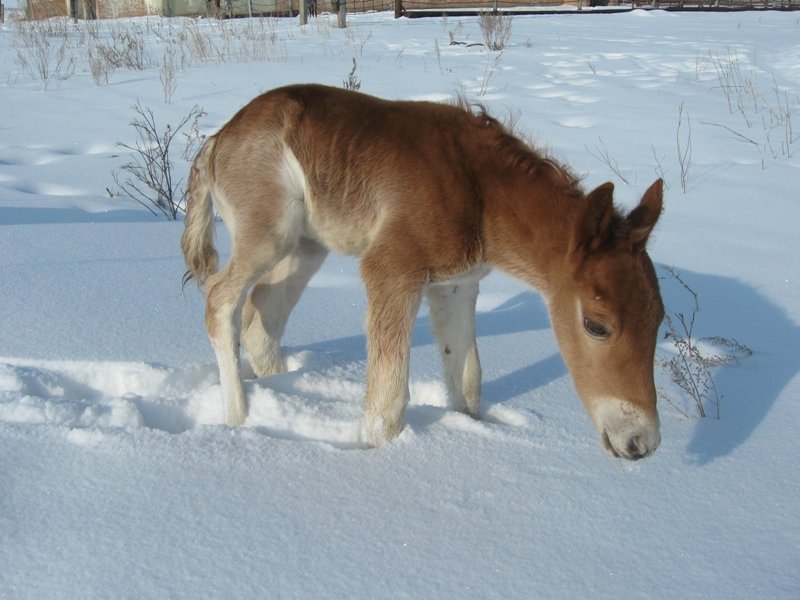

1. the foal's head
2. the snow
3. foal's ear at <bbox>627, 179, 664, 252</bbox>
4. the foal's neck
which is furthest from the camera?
the foal's neck

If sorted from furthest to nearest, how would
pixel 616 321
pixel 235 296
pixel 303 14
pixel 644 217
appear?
pixel 303 14, pixel 235 296, pixel 644 217, pixel 616 321

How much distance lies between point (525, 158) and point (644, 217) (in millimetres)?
571

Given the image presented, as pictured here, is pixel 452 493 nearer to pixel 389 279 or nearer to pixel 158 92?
pixel 389 279

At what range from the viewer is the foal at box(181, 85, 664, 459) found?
264 centimetres

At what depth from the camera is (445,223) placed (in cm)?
298

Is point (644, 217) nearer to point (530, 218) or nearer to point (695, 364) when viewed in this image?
point (530, 218)

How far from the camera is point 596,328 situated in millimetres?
2672

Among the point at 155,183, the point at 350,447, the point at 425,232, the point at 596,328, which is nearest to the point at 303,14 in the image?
the point at 155,183

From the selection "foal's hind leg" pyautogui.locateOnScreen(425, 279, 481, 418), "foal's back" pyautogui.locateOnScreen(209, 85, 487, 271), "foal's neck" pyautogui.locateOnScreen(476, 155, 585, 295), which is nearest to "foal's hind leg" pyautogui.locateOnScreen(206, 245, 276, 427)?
"foal's back" pyautogui.locateOnScreen(209, 85, 487, 271)

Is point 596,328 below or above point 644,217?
below

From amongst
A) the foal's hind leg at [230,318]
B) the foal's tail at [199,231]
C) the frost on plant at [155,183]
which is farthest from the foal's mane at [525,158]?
the frost on plant at [155,183]

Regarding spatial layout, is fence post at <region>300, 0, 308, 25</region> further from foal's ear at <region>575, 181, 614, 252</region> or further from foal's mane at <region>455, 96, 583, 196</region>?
foal's ear at <region>575, 181, 614, 252</region>

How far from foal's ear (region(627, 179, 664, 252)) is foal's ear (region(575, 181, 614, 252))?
3.3 inches

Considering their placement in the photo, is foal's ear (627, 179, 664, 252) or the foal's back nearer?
foal's ear (627, 179, 664, 252)
